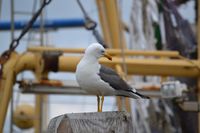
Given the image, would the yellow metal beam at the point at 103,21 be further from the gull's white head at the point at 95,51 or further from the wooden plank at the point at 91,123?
the wooden plank at the point at 91,123

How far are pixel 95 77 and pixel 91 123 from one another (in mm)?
1034

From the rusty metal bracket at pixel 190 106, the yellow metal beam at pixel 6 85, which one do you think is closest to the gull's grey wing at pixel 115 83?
the yellow metal beam at pixel 6 85

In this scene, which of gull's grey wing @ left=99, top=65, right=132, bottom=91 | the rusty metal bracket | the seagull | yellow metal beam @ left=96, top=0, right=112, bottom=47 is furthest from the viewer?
yellow metal beam @ left=96, top=0, right=112, bottom=47

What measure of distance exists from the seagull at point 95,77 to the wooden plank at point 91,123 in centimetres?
72

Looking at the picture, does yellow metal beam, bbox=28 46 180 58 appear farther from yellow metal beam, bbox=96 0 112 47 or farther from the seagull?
the seagull

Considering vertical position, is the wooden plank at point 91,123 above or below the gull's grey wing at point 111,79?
below

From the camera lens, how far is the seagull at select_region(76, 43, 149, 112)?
4246 millimetres

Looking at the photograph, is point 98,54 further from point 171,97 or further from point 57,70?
point 57,70

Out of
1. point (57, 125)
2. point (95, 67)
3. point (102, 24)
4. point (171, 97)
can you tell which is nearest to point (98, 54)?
point (95, 67)

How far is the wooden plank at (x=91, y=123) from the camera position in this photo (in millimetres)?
3258

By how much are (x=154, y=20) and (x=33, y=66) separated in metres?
5.45

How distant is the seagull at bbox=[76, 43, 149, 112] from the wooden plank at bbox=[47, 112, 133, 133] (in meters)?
0.72

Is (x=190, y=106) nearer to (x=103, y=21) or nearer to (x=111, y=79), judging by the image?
(x=111, y=79)

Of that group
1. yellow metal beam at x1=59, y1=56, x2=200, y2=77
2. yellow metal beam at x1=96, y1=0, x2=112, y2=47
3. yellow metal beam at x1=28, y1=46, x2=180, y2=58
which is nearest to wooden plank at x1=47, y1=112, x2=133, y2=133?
yellow metal beam at x1=28, y1=46, x2=180, y2=58
